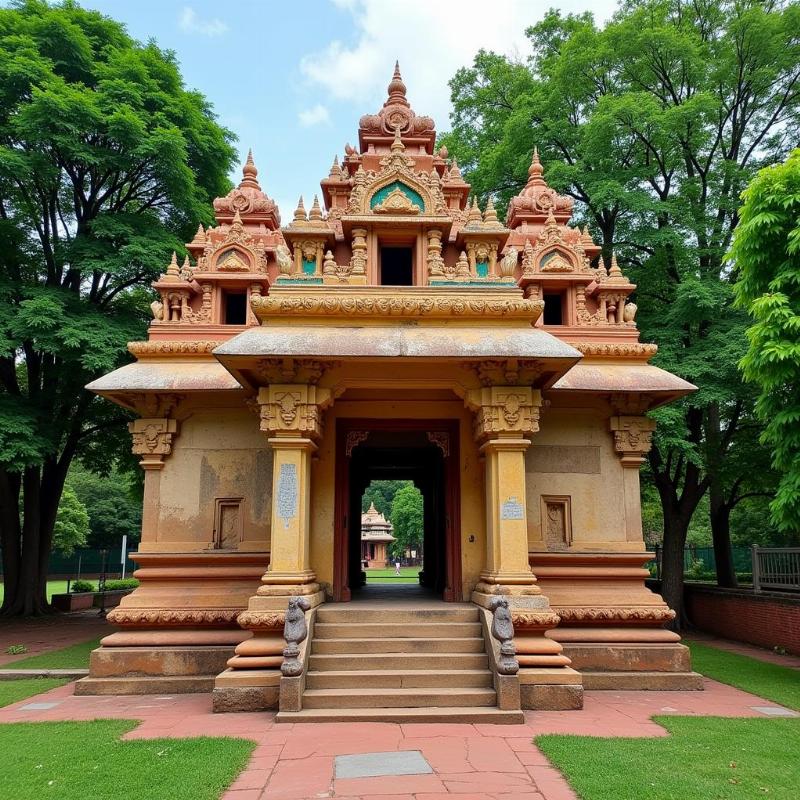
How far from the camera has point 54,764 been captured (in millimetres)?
5980

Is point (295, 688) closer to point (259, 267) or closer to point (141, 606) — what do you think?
point (141, 606)

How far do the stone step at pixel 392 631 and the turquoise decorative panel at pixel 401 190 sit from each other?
663 centimetres

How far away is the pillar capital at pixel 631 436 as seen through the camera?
10.8 meters

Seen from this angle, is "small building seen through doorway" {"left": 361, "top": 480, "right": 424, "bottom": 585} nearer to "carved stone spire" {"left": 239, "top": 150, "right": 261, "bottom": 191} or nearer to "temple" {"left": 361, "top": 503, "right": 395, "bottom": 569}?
"temple" {"left": 361, "top": 503, "right": 395, "bottom": 569}

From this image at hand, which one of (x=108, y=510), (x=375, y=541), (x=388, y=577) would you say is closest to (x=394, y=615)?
(x=388, y=577)

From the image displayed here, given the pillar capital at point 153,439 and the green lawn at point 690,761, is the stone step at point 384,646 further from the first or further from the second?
the pillar capital at point 153,439

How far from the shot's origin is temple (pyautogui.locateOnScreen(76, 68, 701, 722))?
8.23m

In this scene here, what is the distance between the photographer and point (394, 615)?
354 inches

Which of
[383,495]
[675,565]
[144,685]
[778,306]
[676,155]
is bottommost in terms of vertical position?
[144,685]

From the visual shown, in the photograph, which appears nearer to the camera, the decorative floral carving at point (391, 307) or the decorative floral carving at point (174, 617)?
the decorative floral carving at point (391, 307)

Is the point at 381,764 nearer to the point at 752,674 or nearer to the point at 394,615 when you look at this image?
the point at 394,615

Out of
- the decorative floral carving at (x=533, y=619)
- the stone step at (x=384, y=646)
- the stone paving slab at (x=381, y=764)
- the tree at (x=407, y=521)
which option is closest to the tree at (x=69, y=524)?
the tree at (x=407, y=521)

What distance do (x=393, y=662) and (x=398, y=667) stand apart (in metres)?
0.09

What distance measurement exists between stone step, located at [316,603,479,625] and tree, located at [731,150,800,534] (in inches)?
210
